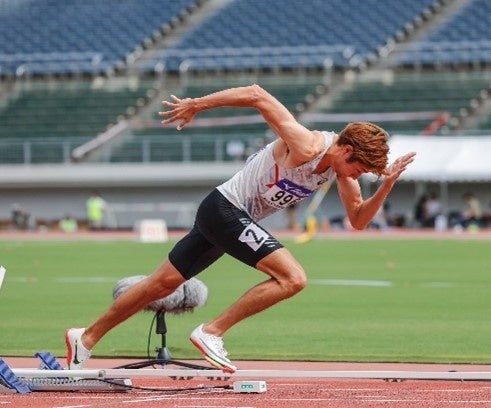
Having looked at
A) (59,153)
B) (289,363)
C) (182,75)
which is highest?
(182,75)

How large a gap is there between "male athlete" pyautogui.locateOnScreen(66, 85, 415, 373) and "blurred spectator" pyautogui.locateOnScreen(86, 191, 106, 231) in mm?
30750

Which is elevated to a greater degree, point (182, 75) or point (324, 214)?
point (182, 75)

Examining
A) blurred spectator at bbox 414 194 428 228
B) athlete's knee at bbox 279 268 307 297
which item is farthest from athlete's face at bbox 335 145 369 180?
blurred spectator at bbox 414 194 428 228

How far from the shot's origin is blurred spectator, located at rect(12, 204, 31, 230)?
41.7 meters

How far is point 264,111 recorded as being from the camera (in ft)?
27.6

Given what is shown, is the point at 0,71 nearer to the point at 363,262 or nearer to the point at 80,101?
the point at 80,101

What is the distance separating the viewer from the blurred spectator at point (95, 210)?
3997cm

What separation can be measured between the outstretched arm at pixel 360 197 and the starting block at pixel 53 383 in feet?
6.19

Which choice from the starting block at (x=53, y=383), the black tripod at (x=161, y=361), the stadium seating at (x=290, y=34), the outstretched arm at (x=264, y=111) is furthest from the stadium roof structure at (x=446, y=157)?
the outstretched arm at (x=264, y=111)

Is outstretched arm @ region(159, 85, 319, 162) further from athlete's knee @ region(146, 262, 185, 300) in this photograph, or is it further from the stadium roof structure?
the stadium roof structure

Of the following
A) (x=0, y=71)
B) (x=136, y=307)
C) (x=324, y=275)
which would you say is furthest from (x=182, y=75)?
(x=136, y=307)

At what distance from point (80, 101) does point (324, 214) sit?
968 centimetres

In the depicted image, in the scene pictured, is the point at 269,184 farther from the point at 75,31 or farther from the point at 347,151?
the point at 75,31

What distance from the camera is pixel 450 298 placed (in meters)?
17.8
